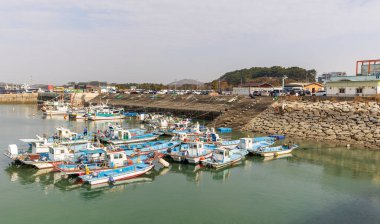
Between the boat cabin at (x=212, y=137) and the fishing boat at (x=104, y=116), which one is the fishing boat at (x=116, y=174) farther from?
the fishing boat at (x=104, y=116)

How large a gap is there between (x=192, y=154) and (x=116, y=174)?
8310 mm

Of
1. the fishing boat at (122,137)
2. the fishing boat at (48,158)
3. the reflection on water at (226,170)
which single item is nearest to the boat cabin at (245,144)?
the reflection on water at (226,170)

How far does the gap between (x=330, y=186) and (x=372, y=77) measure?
32174mm

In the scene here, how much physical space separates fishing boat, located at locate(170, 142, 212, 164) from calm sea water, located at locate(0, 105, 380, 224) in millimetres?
776

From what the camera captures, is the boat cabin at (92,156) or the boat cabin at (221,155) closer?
the boat cabin at (92,156)

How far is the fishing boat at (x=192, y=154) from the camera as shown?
29.5 metres

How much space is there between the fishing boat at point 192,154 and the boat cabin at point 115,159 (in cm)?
557

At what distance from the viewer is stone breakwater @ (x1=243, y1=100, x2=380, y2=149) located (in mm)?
39344

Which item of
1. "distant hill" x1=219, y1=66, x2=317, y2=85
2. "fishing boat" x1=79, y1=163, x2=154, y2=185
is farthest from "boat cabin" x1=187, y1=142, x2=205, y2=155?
"distant hill" x1=219, y1=66, x2=317, y2=85

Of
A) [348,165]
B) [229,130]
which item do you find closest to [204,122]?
[229,130]

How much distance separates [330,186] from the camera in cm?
2453

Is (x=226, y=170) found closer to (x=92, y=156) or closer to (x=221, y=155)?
(x=221, y=155)

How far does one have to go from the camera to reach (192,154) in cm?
3011

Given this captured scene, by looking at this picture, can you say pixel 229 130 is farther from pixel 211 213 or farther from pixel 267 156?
pixel 211 213
